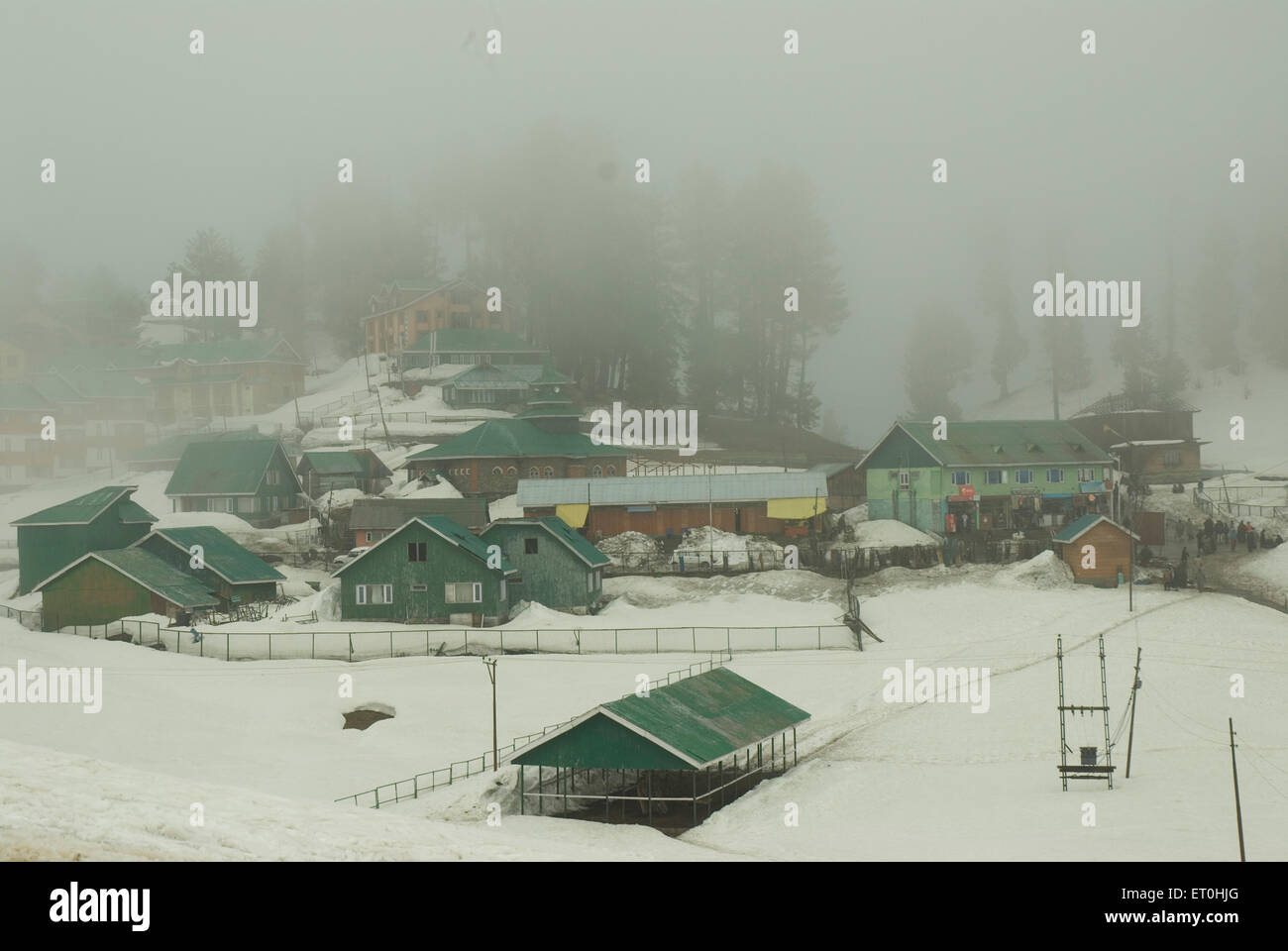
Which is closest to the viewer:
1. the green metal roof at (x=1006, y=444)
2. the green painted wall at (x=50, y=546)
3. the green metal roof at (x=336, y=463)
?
the green painted wall at (x=50, y=546)

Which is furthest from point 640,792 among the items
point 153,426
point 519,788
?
point 153,426

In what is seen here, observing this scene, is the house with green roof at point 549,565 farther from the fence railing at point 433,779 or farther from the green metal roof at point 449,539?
the fence railing at point 433,779

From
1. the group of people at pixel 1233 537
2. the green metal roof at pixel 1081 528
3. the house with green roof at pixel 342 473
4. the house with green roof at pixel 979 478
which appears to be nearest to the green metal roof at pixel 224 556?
the house with green roof at pixel 342 473

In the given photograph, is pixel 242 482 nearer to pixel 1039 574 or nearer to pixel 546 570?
pixel 546 570

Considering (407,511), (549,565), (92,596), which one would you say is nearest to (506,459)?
(407,511)

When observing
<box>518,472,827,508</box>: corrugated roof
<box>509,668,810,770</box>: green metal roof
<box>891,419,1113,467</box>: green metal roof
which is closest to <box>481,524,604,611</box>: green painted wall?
<box>518,472,827,508</box>: corrugated roof

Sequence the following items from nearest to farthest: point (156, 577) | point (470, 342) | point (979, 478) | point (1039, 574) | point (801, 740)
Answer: point (801, 740)
point (156, 577)
point (1039, 574)
point (979, 478)
point (470, 342)

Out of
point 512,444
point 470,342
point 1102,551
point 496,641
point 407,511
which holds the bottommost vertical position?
point 496,641
